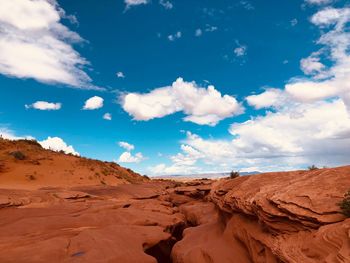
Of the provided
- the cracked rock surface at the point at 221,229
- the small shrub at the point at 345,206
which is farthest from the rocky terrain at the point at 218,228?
→ the small shrub at the point at 345,206

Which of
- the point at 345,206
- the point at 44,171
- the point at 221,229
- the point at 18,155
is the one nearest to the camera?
the point at 345,206

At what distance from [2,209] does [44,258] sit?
23.8 feet

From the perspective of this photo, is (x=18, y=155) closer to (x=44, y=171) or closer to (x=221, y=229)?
(x=44, y=171)

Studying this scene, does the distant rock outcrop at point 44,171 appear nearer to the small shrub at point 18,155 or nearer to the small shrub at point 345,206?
the small shrub at point 18,155

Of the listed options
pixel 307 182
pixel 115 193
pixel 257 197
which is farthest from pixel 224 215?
pixel 115 193

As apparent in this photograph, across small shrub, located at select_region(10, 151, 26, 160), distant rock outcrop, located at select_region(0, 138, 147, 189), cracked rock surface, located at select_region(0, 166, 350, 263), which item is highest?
small shrub, located at select_region(10, 151, 26, 160)

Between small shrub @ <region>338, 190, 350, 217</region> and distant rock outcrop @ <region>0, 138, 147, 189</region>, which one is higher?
distant rock outcrop @ <region>0, 138, 147, 189</region>

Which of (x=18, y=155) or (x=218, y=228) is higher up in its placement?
(x=18, y=155)

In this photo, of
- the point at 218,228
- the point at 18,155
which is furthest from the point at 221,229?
the point at 18,155

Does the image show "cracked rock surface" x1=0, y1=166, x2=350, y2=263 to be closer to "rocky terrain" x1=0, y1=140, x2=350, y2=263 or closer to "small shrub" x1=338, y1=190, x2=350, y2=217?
"rocky terrain" x1=0, y1=140, x2=350, y2=263

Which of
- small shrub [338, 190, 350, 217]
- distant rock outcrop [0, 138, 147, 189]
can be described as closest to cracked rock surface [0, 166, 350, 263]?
small shrub [338, 190, 350, 217]

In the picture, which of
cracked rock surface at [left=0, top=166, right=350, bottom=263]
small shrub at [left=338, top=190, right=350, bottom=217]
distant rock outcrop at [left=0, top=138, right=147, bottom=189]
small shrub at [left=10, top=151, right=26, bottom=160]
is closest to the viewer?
small shrub at [left=338, top=190, right=350, bottom=217]

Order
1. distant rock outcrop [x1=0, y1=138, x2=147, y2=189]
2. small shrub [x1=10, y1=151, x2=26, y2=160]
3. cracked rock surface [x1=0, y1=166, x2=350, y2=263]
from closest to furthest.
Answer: cracked rock surface [x1=0, y1=166, x2=350, y2=263] < distant rock outcrop [x1=0, y1=138, x2=147, y2=189] < small shrub [x1=10, y1=151, x2=26, y2=160]

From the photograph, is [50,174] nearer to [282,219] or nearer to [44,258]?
[44,258]
